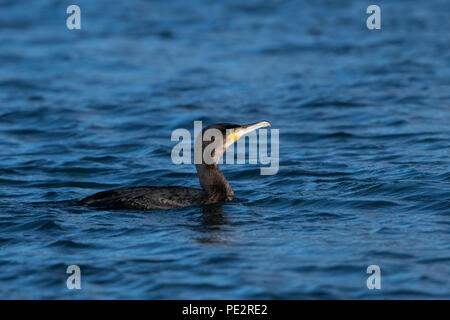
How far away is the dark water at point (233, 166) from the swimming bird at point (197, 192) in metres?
0.18

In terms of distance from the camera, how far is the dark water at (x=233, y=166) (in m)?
8.68

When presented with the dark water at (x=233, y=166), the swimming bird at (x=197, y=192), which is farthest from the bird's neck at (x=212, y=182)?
the dark water at (x=233, y=166)

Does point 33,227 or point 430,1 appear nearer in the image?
point 33,227

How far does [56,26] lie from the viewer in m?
26.9

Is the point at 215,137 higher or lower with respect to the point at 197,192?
higher

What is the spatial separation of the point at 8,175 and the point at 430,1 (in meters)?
18.4

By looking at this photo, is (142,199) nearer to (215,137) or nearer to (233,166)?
(215,137)

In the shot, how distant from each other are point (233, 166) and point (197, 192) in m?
2.87

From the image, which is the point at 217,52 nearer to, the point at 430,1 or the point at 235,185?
the point at 430,1

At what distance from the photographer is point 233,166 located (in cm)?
1382

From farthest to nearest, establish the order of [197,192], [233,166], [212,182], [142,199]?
[233,166], [212,182], [197,192], [142,199]

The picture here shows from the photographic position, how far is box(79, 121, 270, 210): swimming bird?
10.6 meters

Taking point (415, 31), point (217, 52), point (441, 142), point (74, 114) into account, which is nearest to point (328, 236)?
point (441, 142)

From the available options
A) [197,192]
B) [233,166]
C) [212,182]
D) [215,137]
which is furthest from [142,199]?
[233,166]
